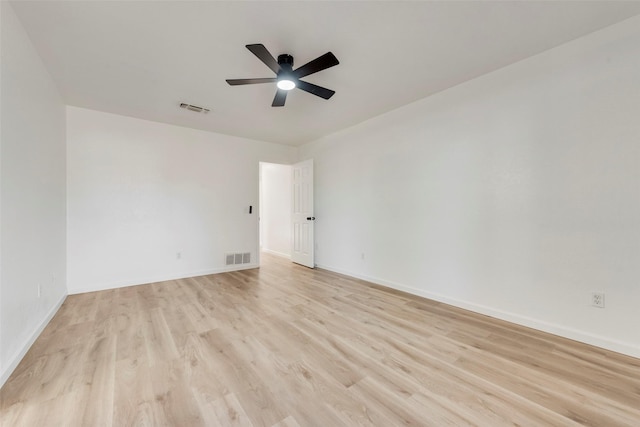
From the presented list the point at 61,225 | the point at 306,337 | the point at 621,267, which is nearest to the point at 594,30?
the point at 621,267

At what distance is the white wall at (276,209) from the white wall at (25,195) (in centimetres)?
388

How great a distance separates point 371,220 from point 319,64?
258cm

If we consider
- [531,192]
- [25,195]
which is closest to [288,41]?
[25,195]

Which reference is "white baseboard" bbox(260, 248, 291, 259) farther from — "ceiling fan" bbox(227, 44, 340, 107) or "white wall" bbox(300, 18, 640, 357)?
"ceiling fan" bbox(227, 44, 340, 107)

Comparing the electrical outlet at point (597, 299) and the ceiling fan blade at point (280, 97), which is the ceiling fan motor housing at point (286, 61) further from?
the electrical outlet at point (597, 299)

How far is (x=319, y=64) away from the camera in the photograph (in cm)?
209

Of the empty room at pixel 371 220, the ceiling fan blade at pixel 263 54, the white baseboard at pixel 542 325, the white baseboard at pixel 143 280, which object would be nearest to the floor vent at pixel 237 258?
the white baseboard at pixel 143 280

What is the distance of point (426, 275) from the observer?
3.35 metres

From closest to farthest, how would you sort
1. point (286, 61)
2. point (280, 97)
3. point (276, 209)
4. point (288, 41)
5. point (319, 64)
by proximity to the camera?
point (319, 64) < point (288, 41) < point (286, 61) < point (280, 97) < point (276, 209)

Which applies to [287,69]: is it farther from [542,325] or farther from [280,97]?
[542,325]

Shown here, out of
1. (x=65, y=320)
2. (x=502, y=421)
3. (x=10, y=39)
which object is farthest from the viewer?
(x=65, y=320)

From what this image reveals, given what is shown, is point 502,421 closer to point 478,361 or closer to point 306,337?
point 478,361

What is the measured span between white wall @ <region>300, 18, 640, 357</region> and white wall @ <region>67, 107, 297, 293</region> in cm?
287

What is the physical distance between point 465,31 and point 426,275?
2.67 m
